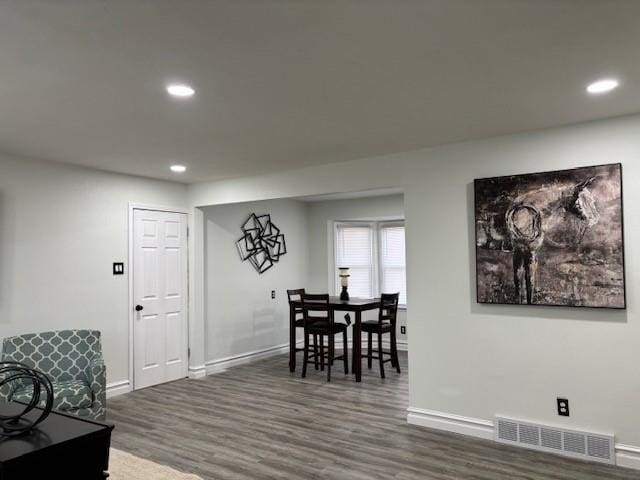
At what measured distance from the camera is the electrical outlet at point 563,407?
3.43 metres

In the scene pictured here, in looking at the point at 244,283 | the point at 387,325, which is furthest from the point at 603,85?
the point at 244,283

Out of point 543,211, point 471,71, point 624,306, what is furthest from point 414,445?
point 471,71

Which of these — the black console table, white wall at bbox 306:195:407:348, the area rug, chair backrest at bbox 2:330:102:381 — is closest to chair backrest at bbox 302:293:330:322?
white wall at bbox 306:195:407:348

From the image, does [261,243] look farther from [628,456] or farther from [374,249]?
[628,456]

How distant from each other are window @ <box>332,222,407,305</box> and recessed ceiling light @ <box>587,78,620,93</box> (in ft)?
16.5

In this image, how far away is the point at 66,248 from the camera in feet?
15.2

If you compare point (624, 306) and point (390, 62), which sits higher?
point (390, 62)

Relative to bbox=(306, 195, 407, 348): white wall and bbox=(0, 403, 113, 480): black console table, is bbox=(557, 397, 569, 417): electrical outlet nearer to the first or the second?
bbox=(0, 403, 113, 480): black console table

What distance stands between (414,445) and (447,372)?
0.67 meters

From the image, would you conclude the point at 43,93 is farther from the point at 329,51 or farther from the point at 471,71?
the point at 471,71

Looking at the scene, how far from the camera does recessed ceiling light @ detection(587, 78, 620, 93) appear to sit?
260cm

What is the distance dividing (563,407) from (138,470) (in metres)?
2.99

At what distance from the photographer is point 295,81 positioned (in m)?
2.54

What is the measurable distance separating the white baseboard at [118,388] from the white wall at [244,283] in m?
1.11
